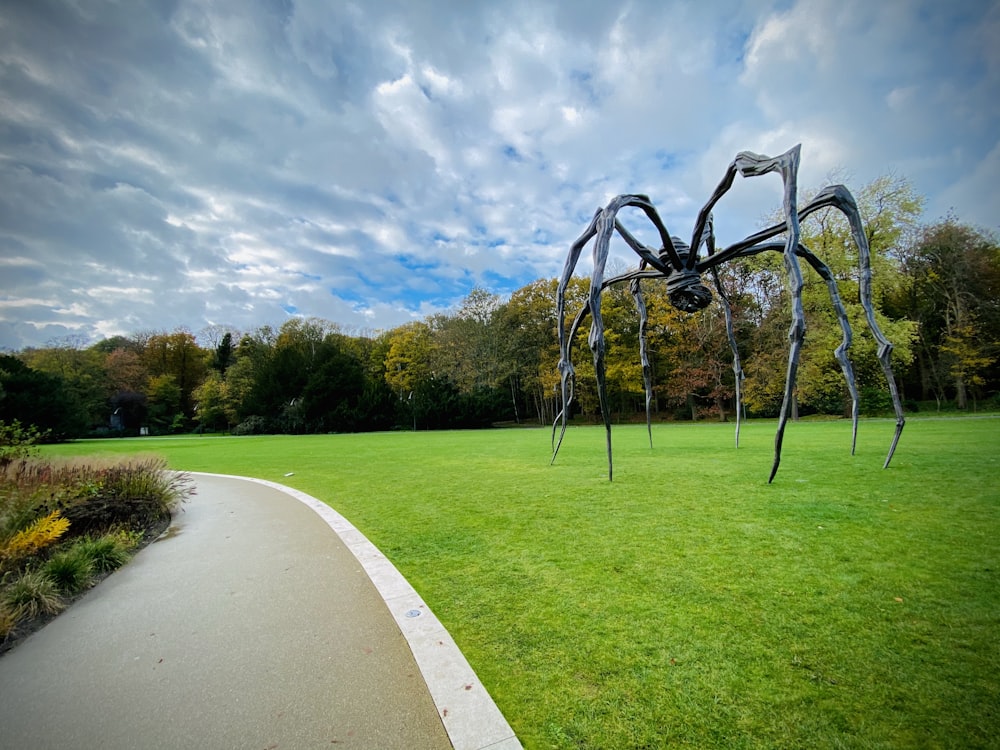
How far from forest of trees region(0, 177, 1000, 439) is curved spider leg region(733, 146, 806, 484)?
19300 millimetres

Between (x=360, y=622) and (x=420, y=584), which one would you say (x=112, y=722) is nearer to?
(x=360, y=622)

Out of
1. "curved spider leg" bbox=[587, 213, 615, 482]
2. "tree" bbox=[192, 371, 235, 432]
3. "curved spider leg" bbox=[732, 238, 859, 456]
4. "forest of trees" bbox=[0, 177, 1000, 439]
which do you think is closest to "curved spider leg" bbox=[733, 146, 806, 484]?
"curved spider leg" bbox=[732, 238, 859, 456]

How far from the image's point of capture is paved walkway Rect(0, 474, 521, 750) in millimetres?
2021

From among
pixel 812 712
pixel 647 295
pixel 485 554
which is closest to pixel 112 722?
pixel 485 554

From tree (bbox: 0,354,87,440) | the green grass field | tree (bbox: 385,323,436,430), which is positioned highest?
tree (bbox: 385,323,436,430)

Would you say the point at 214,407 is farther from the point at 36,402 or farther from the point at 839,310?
the point at 839,310

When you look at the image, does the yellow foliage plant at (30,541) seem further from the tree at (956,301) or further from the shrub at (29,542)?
the tree at (956,301)

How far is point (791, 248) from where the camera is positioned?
4.41m

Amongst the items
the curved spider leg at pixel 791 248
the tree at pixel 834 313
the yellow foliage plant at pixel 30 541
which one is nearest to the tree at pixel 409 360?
the tree at pixel 834 313

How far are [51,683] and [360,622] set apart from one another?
1766mm

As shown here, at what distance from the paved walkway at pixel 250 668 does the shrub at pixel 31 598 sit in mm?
229

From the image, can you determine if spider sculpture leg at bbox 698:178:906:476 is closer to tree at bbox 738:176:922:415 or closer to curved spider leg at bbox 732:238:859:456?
curved spider leg at bbox 732:238:859:456

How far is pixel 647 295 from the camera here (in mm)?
32375

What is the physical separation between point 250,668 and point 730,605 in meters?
3.04
